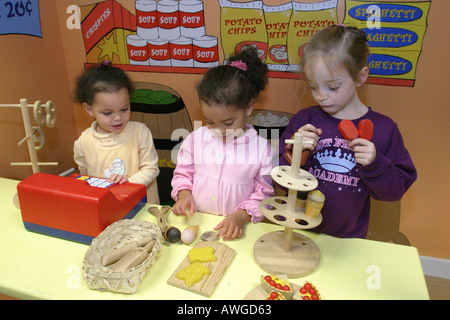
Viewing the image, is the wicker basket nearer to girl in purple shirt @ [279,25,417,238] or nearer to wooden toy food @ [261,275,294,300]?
wooden toy food @ [261,275,294,300]

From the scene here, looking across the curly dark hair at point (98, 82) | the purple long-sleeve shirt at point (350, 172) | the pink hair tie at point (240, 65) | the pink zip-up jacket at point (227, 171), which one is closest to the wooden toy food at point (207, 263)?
the pink zip-up jacket at point (227, 171)

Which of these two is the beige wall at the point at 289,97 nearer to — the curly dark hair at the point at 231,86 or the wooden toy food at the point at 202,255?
the curly dark hair at the point at 231,86

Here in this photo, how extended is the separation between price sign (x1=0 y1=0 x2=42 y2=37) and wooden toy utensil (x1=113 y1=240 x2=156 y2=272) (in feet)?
3.57

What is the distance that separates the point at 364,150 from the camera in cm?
81

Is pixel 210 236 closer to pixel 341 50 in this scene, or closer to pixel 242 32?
pixel 341 50

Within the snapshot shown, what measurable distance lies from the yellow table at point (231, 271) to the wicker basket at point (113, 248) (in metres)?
0.03

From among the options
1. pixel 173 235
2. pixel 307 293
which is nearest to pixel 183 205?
pixel 173 235

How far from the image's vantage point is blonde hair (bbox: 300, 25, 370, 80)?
0.91m

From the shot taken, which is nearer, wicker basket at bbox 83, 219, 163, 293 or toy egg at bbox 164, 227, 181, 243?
wicker basket at bbox 83, 219, 163, 293

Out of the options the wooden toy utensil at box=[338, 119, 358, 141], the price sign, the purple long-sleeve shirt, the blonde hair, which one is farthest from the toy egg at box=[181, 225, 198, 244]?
the price sign

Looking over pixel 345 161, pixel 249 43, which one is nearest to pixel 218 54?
pixel 249 43

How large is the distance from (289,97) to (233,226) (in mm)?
654

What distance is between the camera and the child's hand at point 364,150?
2.64 feet

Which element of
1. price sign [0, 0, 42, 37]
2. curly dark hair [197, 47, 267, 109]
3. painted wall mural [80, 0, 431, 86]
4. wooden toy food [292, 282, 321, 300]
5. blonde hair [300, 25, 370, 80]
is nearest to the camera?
wooden toy food [292, 282, 321, 300]
